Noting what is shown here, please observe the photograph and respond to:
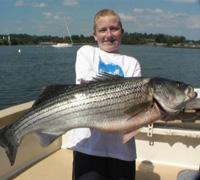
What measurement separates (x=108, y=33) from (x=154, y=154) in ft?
9.04

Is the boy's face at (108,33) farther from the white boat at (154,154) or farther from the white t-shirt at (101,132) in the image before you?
the white boat at (154,154)

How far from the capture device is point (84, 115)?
277 centimetres

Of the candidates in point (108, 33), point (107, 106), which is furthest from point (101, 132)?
point (108, 33)

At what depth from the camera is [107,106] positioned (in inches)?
109

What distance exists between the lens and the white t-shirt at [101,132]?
3.01 m

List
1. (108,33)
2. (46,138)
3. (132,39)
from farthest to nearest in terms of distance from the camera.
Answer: (132,39), (108,33), (46,138)

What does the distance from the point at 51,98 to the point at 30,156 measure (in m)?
2.37

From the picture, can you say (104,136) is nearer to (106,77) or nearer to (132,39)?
(106,77)

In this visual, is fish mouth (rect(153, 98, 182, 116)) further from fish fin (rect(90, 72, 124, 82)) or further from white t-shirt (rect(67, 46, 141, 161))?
white t-shirt (rect(67, 46, 141, 161))

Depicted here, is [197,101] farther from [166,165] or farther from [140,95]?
[140,95]

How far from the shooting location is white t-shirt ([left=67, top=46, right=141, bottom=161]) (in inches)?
118

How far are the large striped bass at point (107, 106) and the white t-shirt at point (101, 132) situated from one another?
30 centimetres

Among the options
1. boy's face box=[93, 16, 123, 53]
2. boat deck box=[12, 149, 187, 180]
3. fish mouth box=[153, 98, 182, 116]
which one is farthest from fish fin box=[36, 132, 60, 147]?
boat deck box=[12, 149, 187, 180]

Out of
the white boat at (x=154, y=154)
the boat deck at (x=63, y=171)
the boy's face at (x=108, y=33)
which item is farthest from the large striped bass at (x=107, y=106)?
the boat deck at (x=63, y=171)
